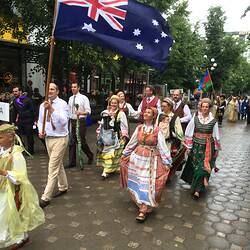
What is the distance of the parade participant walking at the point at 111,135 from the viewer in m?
6.51

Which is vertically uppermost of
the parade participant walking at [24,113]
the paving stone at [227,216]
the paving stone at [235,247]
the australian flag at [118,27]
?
the australian flag at [118,27]

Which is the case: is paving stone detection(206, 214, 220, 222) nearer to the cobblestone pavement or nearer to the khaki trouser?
the cobblestone pavement

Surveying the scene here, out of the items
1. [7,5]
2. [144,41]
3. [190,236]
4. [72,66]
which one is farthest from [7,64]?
[190,236]

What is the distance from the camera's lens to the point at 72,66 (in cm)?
1307

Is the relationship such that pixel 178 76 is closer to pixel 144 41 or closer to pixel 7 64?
pixel 7 64

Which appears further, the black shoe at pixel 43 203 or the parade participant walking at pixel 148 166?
the black shoe at pixel 43 203

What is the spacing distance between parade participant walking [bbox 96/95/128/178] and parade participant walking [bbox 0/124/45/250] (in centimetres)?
303

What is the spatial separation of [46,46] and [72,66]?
1992 mm

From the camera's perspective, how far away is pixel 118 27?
5.22 metres

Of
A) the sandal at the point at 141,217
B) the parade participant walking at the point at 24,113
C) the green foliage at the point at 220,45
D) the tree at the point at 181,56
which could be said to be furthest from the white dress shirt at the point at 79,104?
the green foliage at the point at 220,45

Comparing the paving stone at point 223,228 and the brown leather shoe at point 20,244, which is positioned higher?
the brown leather shoe at point 20,244

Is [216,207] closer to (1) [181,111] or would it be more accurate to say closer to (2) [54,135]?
(1) [181,111]

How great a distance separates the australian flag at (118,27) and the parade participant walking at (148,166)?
124cm

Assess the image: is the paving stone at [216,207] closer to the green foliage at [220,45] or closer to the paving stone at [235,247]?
the paving stone at [235,247]
